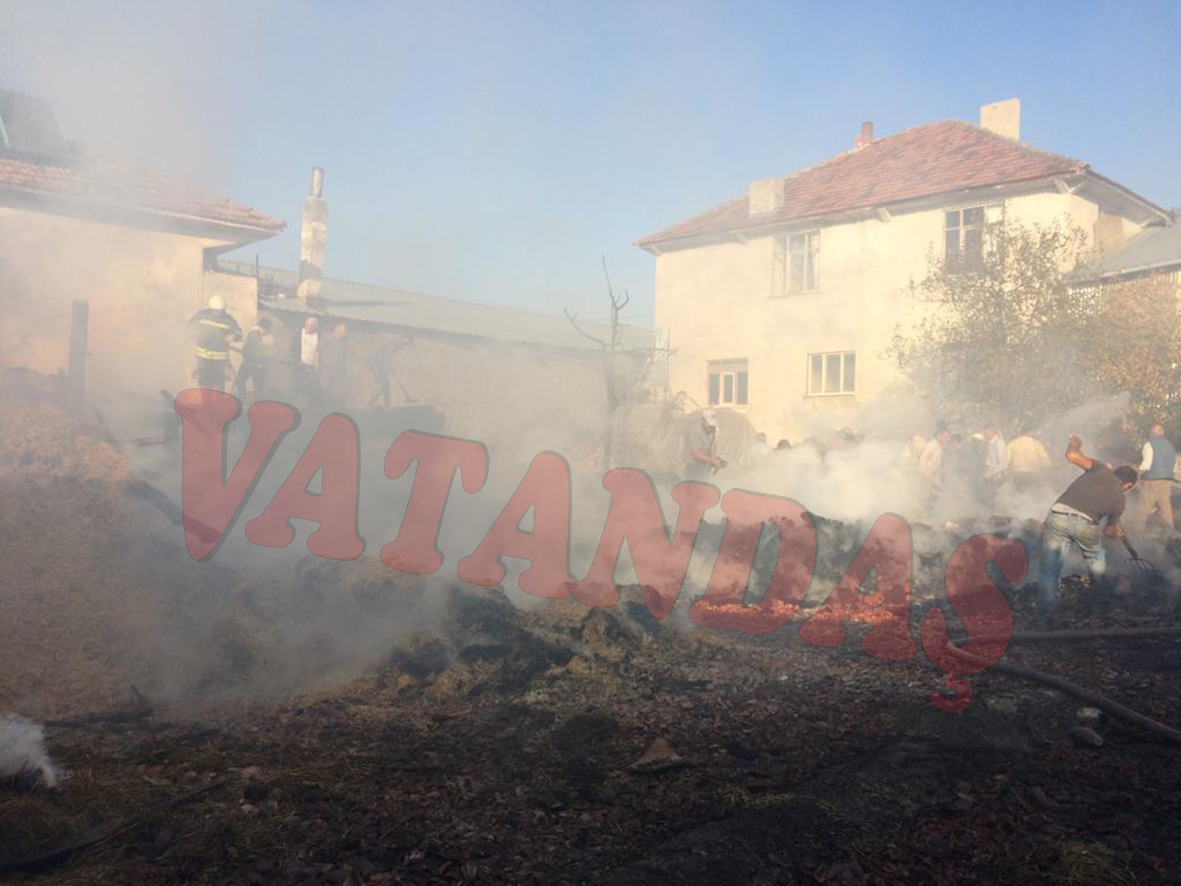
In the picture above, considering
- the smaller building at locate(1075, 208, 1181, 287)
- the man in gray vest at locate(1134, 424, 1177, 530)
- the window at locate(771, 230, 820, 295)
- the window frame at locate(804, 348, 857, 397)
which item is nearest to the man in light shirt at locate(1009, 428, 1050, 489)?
the man in gray vest at locate(1134, 424, 1177, 530)

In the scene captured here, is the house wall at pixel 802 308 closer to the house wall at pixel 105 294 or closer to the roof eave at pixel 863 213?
the roof eave at pixel 863 213

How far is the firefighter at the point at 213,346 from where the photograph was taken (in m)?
13.0

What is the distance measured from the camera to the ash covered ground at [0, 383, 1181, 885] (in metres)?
3.99

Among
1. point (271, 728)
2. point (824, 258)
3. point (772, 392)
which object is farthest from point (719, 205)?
point (271, 728)

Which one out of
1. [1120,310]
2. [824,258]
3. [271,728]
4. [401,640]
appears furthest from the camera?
[824,258]

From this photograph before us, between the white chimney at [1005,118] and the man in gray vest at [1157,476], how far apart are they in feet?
42.5

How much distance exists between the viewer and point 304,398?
51.6ft

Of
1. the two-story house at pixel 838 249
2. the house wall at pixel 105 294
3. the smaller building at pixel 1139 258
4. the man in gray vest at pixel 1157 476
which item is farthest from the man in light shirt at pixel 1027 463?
the house wall at pixel 105 294

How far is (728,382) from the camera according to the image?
24484 mm

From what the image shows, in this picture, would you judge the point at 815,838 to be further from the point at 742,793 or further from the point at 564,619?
the point at 564,619

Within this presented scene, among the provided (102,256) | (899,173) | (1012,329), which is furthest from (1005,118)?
(102,256)

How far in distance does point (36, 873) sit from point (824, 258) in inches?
849

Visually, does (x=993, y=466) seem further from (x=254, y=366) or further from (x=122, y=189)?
(x=122, y=189)

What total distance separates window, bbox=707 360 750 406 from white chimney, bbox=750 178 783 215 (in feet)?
14.0
